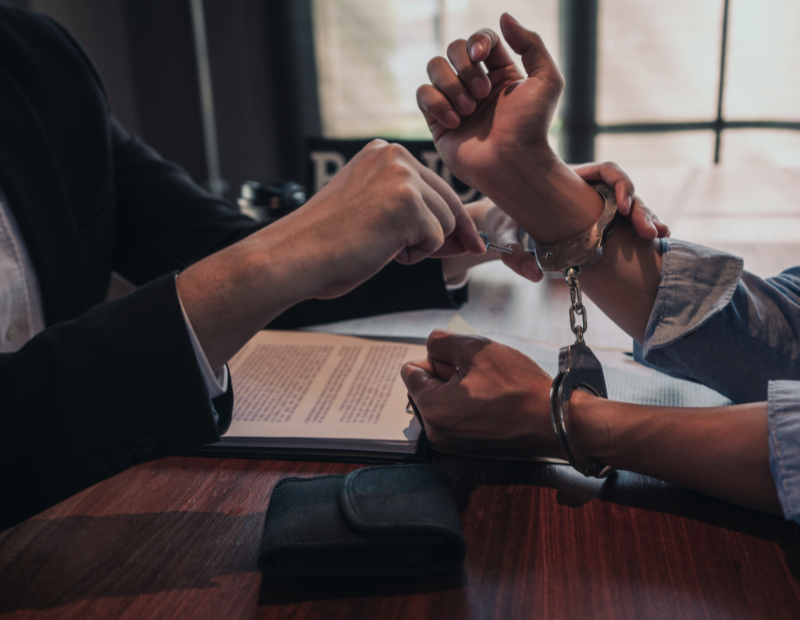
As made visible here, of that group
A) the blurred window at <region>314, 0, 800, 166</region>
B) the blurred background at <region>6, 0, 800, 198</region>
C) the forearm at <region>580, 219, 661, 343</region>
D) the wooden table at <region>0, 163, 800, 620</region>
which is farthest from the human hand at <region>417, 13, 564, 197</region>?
the blurred window at <region>314, 0, 800, 166</region>

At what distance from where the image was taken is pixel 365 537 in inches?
16.0

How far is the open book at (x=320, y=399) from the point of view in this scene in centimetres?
57

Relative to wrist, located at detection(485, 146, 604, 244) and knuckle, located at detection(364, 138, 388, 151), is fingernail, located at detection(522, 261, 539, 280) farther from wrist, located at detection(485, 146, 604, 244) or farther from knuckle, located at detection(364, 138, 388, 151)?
knuckle, located at detection(364, 138, 388, 151)

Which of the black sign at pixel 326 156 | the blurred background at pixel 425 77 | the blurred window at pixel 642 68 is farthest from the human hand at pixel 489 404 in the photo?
the blurred window at pixel 642 68

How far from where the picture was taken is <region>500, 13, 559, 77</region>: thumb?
2.16 feet

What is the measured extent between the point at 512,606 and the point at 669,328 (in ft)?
1.21

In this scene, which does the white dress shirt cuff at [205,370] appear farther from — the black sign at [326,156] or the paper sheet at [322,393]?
the black sign at [326,156]

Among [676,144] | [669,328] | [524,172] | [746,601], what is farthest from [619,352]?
[676,144]

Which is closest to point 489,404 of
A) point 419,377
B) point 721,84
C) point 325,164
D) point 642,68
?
point 419,377

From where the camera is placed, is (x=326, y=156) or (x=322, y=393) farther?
(x=326, y=156)

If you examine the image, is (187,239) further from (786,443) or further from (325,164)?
(786,443)

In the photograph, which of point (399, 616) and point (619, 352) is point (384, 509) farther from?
point (619, 352)

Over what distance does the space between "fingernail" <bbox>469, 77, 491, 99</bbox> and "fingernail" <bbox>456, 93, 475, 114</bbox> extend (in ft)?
0.03

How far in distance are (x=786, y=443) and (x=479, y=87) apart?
450 millimetres
